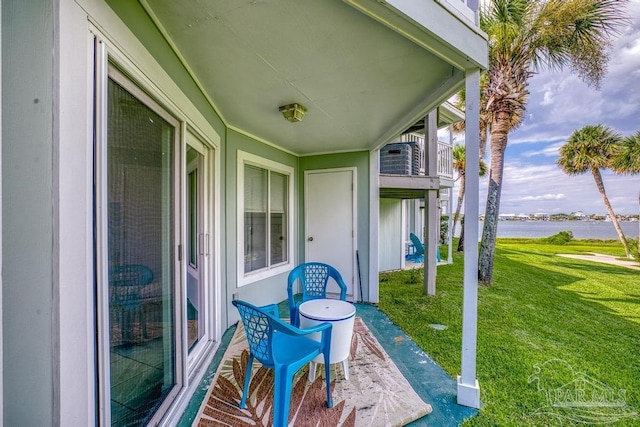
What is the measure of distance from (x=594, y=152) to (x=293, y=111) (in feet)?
49.0

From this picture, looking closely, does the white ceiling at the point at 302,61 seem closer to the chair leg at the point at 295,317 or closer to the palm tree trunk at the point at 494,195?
the chair leg at the point at 295,317

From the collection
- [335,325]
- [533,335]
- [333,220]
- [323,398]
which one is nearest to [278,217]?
[333,220]

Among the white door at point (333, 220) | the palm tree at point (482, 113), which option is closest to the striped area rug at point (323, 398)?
the white door at point (333, 220)

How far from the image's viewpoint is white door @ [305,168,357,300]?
464 centimetres

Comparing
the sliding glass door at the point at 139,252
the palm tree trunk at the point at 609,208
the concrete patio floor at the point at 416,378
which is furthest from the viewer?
the palm tree trunk at the point at 609,208

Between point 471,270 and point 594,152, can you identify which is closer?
point 471,270

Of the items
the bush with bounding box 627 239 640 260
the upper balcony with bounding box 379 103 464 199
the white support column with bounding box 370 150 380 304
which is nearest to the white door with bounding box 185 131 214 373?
the white support column with bounding box 370 150 380 304

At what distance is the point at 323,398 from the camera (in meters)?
2.09

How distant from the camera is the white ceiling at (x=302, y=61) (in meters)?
1.51

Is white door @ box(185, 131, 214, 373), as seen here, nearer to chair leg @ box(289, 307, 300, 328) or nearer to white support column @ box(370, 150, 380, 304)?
chair leg @ box(289, 307, 300, 328)

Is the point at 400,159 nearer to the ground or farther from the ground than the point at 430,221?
farther from the ground

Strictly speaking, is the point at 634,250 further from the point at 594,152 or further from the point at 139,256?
the point at 139,256

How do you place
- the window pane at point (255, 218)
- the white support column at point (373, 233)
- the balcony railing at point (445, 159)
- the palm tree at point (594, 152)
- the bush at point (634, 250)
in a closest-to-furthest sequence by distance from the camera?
the window pane at point (255, 218) < the white support column at point (373, 233) < the balcony railing at point (445, 159) < the bush at point (634, 250) < the palm tree at point (594, 152)

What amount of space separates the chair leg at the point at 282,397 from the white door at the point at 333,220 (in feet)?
10.2
